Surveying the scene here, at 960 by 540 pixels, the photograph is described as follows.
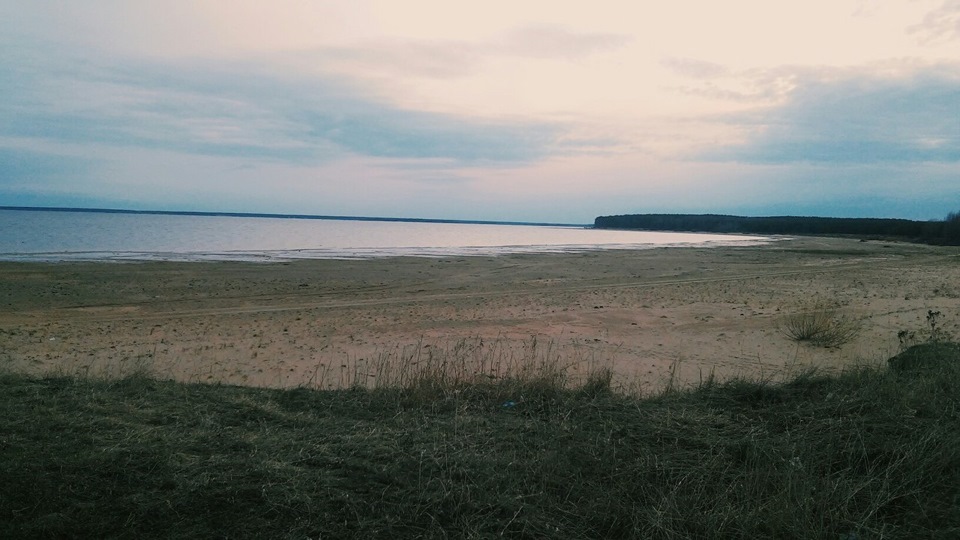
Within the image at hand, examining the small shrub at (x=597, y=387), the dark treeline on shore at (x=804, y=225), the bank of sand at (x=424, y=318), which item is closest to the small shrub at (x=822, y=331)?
the bank of sand at (x=424, y=318)

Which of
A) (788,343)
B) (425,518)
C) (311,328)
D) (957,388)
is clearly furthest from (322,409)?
(788,343)

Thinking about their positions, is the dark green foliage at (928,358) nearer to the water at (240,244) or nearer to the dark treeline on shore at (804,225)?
the water at (240,244)

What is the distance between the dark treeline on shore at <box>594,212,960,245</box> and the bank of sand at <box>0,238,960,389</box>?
5420 centimetres

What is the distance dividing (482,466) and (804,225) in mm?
128593

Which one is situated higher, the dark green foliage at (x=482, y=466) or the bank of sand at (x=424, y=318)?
the dark green foliage at (x=482, y=466)

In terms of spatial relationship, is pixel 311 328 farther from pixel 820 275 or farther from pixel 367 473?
pixel 820 275

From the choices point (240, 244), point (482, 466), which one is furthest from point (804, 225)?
point (482, 466)

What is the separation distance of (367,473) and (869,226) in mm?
108935

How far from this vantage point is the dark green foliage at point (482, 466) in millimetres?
3400

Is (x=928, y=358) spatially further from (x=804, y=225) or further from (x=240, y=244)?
(x=804, y=225)

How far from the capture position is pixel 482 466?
13.3 ft

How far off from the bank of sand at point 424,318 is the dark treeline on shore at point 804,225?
5420cm

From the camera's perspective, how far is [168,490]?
→ 11.8 feet

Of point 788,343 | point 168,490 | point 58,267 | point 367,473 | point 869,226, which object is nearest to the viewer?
point 168,490
